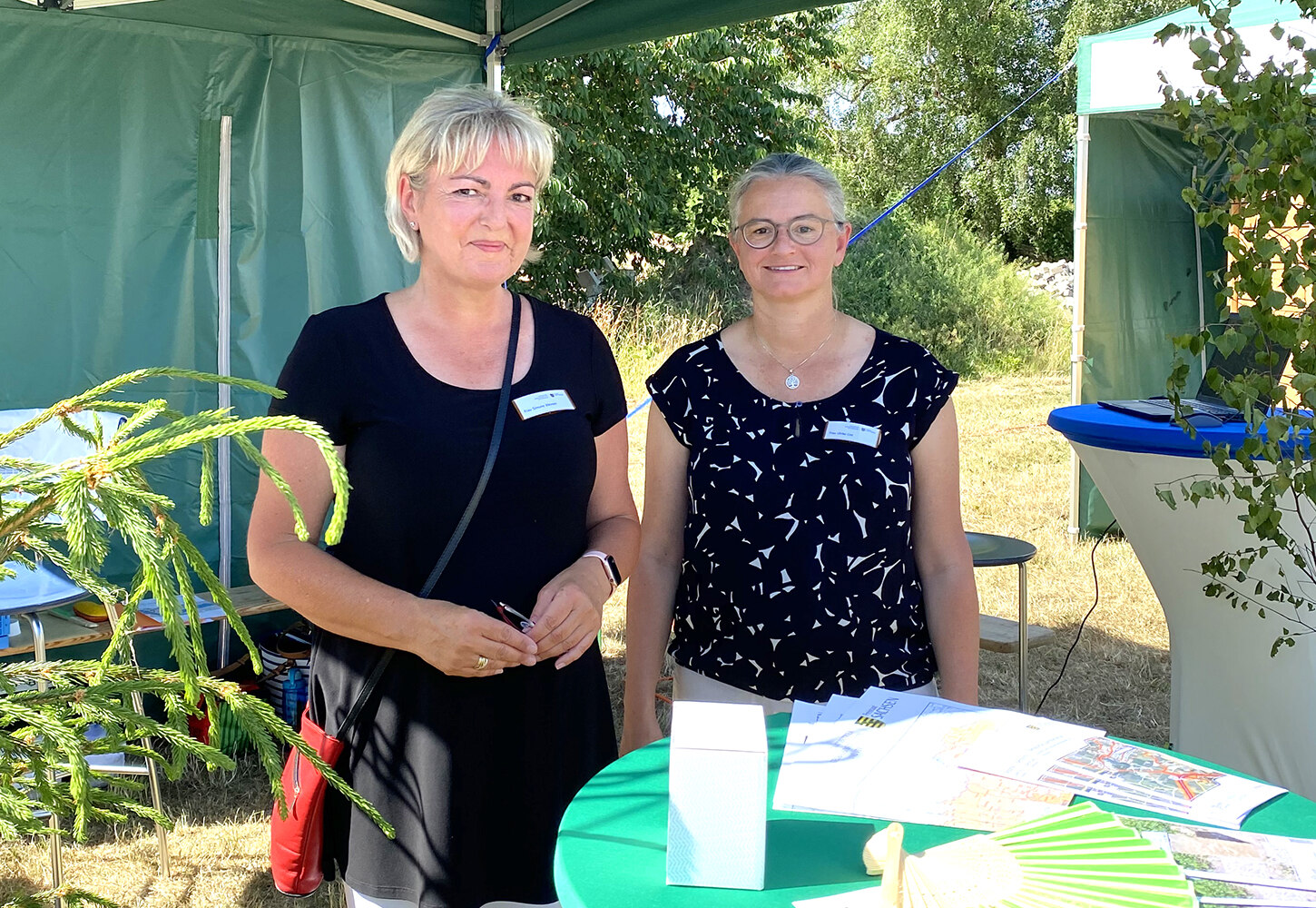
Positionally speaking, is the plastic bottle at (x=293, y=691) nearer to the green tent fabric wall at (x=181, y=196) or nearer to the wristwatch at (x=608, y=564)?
the green tent fabric wall at (x=181, y=196)

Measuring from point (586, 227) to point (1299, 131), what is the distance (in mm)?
13488

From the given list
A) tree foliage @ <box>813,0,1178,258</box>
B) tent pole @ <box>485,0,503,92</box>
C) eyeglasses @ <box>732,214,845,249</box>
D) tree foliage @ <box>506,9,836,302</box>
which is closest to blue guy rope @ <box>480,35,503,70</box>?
tent pole @ <box>485,0,503,92</box>

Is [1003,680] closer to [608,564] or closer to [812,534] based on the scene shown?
[812,534]

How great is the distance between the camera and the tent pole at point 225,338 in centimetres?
417

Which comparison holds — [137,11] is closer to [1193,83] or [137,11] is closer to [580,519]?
[580,519]

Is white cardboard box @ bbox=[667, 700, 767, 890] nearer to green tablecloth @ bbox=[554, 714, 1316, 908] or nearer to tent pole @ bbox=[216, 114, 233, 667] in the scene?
green tablecloth @ bbox=[554, 714, 1316, 908]

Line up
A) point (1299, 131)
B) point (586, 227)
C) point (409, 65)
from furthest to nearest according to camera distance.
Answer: point (586, 227)
point (409, 65)
point (1299, 131)

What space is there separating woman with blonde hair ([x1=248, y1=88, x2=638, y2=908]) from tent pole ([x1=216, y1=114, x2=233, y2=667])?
2494 mm

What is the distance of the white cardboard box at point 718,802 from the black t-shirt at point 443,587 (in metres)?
0.70

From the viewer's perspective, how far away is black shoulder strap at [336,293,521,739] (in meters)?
1.78

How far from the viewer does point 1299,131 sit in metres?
1.61

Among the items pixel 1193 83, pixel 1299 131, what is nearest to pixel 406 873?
pixel 1299 131

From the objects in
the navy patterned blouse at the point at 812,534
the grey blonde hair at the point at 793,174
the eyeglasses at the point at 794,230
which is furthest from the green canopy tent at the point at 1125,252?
the navy patterned blouse at the point at 812,534

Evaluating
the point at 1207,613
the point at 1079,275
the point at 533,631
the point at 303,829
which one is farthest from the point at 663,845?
the point at 1079,275
